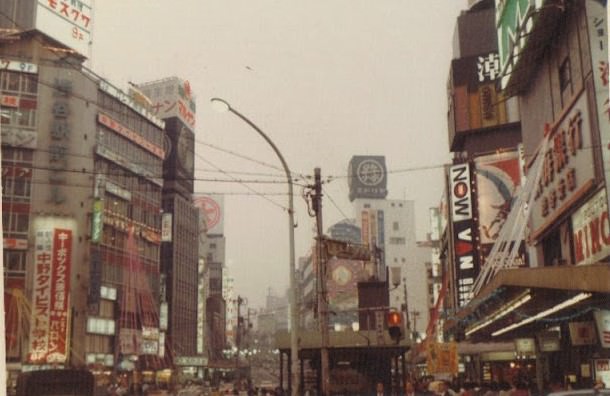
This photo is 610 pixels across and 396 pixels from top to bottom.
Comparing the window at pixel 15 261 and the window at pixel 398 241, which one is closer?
the window at pixel 15 261

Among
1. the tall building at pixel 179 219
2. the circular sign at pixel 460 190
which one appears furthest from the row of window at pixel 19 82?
the circular sign at pixel 460 190

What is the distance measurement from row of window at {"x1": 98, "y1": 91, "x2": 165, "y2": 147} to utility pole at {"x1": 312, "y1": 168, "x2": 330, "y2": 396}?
63.1 meters

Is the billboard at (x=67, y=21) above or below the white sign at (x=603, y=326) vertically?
above

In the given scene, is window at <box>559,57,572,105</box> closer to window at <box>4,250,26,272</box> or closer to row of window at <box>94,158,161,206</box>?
window at <box>4,250,26,272</box>

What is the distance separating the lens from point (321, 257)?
24984 millimetres

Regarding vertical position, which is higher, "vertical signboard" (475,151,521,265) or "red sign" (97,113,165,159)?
"red sign" (97,113,165,159)

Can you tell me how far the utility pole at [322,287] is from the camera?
72.5ft

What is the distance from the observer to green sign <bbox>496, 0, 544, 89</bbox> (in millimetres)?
25356

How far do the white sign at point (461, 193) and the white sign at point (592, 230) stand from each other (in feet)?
108

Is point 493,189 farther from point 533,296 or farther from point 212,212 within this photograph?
point 212,212

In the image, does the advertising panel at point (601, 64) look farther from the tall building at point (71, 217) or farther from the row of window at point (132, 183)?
the row of window at point (132, 183)

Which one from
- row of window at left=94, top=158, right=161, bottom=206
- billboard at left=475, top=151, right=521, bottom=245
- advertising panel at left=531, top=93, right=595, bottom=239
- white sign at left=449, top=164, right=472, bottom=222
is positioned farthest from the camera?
row of window at left=94, top=158, right=161, bottom=206

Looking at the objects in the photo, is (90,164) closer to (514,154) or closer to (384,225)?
(514,154)

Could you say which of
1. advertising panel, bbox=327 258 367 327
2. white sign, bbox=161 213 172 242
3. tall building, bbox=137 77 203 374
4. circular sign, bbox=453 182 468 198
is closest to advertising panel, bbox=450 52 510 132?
circular sign, bbox=453 182 468 198
